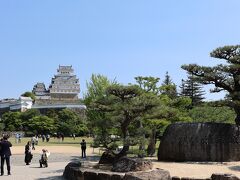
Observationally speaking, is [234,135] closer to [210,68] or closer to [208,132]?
[208,132]

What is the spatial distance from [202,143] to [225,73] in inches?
141

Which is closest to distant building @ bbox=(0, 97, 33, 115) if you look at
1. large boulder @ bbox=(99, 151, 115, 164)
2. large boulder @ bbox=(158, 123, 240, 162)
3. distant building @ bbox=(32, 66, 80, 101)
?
distant building @ bbox=(32, 66, 80, 101)

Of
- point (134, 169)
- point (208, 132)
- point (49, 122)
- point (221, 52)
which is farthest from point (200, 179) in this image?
point (49, 122)

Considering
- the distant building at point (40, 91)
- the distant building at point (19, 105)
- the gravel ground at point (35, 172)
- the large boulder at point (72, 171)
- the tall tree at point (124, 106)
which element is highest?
the distant building at point (40, 91)

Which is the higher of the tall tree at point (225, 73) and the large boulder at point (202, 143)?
the tall tree at point (225, 73)

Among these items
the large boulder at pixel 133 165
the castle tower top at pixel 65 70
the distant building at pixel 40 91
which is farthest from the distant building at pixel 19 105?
the large boulder at pixel 133 165

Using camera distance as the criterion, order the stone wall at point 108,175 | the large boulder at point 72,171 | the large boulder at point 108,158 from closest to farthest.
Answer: the stone wall at point 108,175 → the large boulder at point 72,171 → the large boulder at point 108,158

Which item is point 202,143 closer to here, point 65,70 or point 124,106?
point 124,106

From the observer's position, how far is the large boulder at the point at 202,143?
52.1ft

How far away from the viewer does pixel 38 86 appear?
142 m

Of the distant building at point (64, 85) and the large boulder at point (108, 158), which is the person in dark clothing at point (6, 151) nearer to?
the large boulder at point (108, 158)

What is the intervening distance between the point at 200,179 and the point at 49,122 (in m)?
67.1

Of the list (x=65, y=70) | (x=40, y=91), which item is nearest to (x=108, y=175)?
(x=65, y=70)

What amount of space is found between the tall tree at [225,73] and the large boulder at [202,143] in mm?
1690
